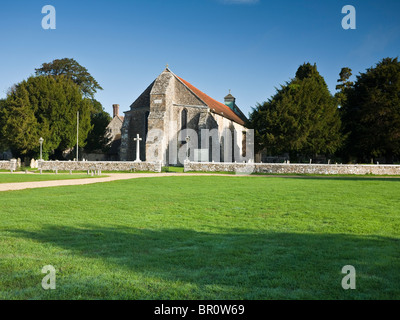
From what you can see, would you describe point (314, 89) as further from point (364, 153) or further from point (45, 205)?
point (45, 205)

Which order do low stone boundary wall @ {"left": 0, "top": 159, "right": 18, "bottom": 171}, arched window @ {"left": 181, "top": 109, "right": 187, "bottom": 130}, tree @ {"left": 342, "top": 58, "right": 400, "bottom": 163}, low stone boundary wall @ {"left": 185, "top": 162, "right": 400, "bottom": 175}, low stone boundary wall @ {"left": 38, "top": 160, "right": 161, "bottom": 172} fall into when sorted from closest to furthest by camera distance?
1. low stone boundary wall @ {"left": 185, "top": 162, "right": 400, "bottom": 175}
2. low stone boundary wall @ {"left": 38, "top": 160, "right": 161, "bottom": 172}
3. low stone boundary wall @ {"left": 0, "top": 159, "right": 18, "bottom": 171}
4. tree @ {"left": 342, "top": 58, "right": 400, "bottom": 163}
5. arched window @ {"left": 181, "top": 109, "right": 187, "bottom": 130}

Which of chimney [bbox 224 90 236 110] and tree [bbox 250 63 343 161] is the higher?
chimney [bbox 224 90 236 110]

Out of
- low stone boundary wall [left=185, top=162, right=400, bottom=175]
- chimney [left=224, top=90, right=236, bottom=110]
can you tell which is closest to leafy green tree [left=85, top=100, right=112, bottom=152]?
low stone boundary wall [left=185, top=162, right=400, bottom=175]

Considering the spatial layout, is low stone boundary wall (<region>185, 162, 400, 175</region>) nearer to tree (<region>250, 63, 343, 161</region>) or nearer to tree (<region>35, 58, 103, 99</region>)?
tree (<region>250, 63, 343, 161</region>)

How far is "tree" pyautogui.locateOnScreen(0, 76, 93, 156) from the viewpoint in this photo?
4059 cm

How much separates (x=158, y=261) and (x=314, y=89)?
38.0 metres

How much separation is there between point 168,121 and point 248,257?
40395 millimetres

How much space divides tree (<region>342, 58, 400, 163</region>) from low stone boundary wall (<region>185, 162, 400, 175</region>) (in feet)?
22.2

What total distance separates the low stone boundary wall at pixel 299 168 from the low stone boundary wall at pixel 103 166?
3625mm

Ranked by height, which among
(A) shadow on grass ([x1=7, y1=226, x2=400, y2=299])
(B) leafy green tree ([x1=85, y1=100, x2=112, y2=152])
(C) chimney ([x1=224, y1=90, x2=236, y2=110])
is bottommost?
(A) shadow on grass ([x1=7, y1=226, x2=400, y2=299])

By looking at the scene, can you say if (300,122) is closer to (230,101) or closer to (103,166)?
(103,166)

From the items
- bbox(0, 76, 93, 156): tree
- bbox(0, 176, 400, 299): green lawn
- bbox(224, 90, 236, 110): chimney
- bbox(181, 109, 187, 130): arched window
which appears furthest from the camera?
bbox(224, 90, 236, 110): chimney

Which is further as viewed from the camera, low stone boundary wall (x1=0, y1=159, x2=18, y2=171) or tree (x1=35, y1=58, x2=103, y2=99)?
tree (x1=35, y1=58, x2=103, y2=99)
